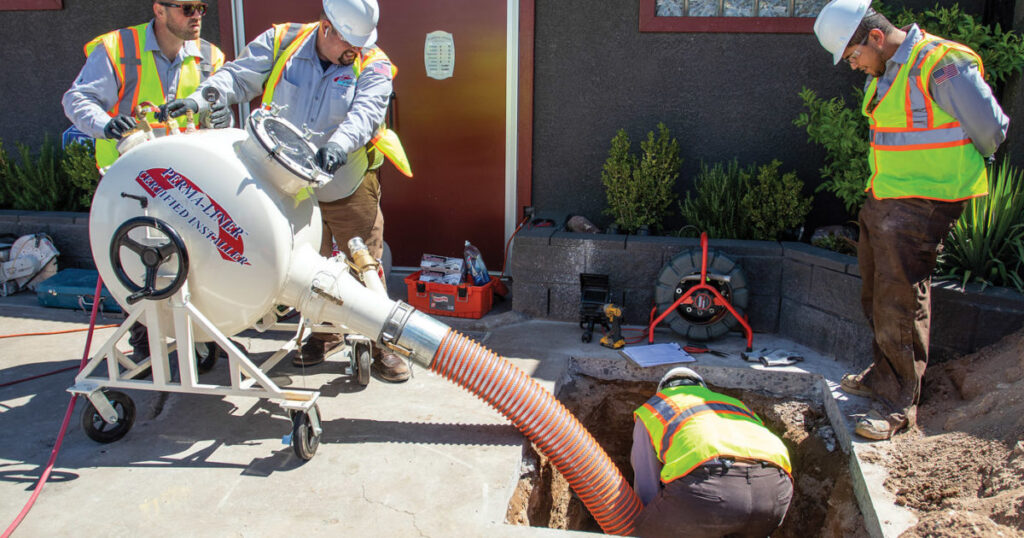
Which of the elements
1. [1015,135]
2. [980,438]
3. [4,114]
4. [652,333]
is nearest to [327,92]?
[652,333]

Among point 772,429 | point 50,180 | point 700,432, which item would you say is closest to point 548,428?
point 700,432

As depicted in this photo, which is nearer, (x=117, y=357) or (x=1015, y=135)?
(x=117, y=357)

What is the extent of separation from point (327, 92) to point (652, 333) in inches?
98.6

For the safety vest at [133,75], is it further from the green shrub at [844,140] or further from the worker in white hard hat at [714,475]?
the green shrub at [844,140]

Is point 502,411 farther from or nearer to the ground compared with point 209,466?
farther from the ground

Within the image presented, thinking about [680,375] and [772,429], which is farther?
[772,429]

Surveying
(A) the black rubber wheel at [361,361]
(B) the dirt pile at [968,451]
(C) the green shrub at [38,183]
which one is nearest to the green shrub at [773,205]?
(B) the dirt pile at [968,451]

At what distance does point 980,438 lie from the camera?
122 inches

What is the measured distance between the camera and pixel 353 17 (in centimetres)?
336

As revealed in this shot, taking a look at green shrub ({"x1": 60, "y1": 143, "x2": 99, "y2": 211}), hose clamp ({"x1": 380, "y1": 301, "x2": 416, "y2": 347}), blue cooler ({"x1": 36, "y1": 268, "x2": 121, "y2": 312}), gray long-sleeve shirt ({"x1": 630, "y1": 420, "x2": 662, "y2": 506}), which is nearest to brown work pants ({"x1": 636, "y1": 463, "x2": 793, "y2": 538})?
gray long-sleeve shirt ({"x1": 630, "y1": 420, "x2": 662, "y2": 506})

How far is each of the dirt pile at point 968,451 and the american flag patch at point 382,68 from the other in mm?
3045

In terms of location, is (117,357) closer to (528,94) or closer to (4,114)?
(528,94)

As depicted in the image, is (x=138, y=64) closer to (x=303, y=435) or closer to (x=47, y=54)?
(x=303, y=435)

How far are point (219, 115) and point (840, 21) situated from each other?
3047 mm
